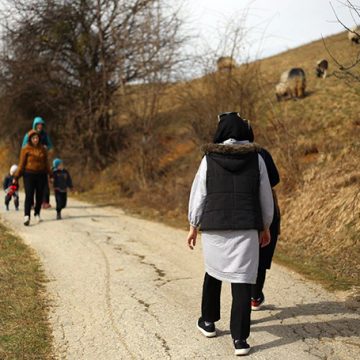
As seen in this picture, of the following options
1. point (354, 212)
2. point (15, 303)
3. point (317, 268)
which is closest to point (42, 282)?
point (15, 303)

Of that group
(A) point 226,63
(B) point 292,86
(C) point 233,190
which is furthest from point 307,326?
(B) point 292,86

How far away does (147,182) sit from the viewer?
16.1m

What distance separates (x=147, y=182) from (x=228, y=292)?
10029mm

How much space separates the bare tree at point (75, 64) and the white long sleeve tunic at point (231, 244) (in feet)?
49.4

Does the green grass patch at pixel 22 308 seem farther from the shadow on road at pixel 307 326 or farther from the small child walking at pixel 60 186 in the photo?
the small child walking at pixel 60 186

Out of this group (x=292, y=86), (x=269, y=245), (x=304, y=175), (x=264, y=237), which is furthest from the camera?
(x=292, y=86)

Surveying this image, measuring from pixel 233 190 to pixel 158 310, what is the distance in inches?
73.0

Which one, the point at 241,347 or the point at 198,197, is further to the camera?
the point at 198,197

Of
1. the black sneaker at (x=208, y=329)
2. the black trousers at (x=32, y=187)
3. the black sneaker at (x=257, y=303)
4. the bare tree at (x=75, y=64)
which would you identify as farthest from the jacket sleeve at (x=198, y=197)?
the bare tree at (x=75, y=64)

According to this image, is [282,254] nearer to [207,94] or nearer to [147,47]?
[207,94]

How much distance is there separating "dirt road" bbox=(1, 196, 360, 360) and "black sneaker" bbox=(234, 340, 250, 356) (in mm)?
61

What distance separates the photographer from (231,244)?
175 inches

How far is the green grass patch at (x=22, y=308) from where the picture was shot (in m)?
4.57

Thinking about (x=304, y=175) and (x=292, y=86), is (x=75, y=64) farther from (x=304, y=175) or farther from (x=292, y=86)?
(x=304, y=175)
